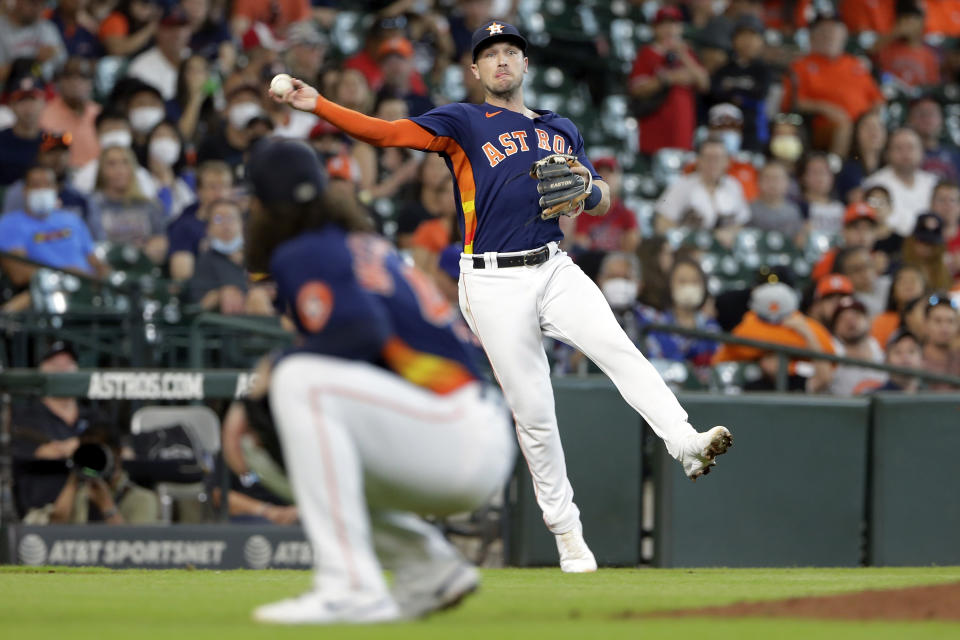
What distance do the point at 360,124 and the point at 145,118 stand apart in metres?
5.85

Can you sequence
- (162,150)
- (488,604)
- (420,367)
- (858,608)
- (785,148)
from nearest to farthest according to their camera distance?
(420,367)
(858,608)
(488,604)
(162,150)
(785,148)

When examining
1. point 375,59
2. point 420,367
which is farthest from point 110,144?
point 420,367

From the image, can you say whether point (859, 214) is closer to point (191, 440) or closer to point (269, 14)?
point (269, 14)

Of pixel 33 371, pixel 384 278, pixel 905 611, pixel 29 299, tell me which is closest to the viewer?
pixel 384 278

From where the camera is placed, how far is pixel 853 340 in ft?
32.1

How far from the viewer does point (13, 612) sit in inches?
172

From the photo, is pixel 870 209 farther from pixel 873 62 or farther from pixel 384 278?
pixel 384 278

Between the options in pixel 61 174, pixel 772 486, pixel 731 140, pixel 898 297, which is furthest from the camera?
pixel 731 140

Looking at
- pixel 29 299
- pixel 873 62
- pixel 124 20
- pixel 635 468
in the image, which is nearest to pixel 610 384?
pixel 635 468

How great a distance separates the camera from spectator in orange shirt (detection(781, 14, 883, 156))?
1461cm

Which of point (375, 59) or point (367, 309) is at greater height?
point (375, 59)

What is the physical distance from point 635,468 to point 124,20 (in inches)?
260

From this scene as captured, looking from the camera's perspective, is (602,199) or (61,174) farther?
(61,174)

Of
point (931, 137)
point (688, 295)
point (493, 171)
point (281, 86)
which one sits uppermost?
point (931, 137)
